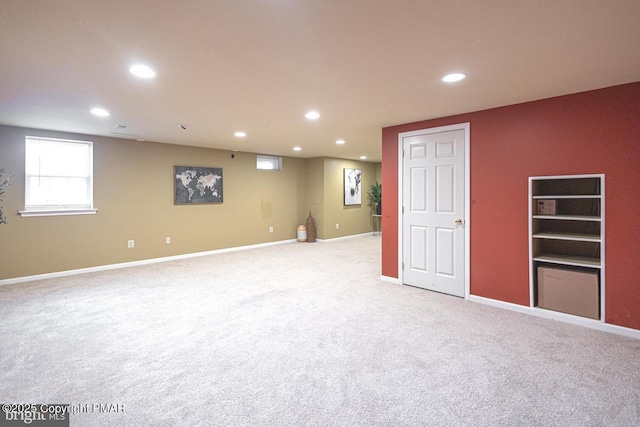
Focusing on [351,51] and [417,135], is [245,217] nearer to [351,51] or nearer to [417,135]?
[417,135]

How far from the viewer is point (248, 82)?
284 centimetres

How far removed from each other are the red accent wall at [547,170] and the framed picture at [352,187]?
14.9ft

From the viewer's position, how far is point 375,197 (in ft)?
31.5

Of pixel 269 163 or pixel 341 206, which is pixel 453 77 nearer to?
pixel 269 163

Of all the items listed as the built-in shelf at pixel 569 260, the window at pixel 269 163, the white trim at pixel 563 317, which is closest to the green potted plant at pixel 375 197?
the window at pixel 269 163

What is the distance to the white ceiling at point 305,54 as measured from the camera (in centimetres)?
174

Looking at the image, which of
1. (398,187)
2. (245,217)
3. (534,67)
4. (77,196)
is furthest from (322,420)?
(245,217)

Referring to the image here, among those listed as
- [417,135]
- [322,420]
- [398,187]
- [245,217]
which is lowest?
[322,420]

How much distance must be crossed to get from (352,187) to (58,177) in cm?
649

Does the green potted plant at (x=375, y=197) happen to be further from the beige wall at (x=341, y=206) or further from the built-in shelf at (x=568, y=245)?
the built-in shelf at (x=568, y=245)

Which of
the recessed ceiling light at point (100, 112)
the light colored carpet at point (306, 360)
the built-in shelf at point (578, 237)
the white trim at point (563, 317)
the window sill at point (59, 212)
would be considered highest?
the recessed ceiling light at point (100, 112)

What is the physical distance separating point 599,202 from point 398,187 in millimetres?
2132

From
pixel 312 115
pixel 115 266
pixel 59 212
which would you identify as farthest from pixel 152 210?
pixel 312 115

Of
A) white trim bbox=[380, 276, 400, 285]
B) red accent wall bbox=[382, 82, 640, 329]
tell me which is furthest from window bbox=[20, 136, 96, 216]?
red accent wall bbox=[382, 82, 640, 329]
